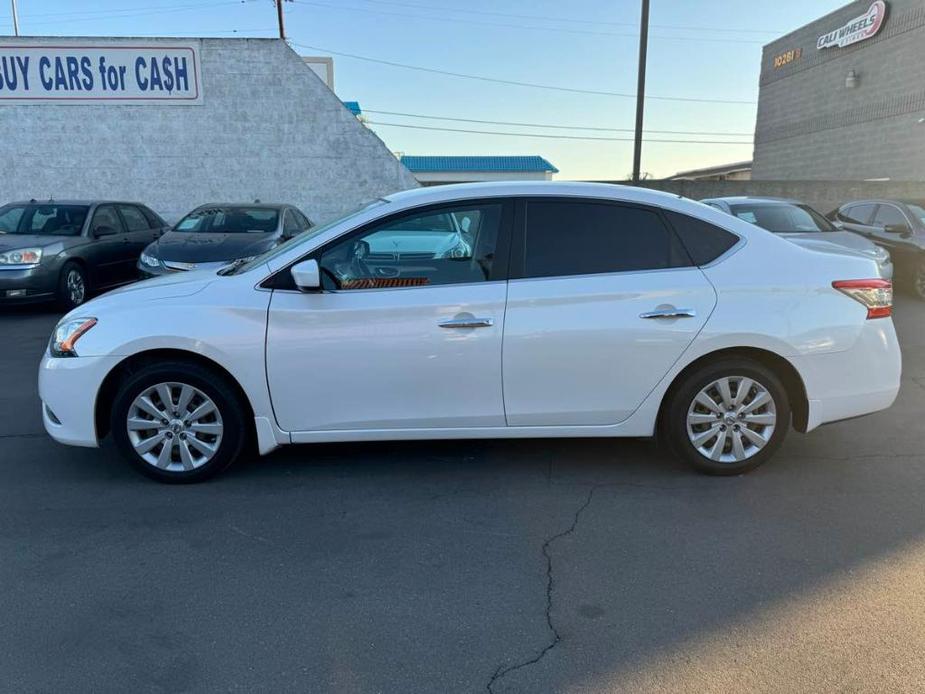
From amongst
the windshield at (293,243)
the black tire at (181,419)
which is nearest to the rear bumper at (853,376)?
the windshield at (293,243)

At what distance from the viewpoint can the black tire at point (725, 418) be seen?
390 cm

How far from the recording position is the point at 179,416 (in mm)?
3855

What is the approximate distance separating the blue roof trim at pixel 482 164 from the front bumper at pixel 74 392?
153 feet

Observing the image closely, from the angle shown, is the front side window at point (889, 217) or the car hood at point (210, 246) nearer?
the car hood at point (210, 246)

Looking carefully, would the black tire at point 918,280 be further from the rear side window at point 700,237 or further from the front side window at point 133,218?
the front side window at point 133,218

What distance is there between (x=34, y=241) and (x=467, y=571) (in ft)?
28.8

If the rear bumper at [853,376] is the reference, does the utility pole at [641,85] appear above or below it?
above

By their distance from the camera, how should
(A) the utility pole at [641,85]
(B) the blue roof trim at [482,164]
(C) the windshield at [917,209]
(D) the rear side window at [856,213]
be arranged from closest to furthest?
1. (C) the windshield at [917,209]
2. (D) the rear side window at [856,213]
3. (A) the utility pole at [641,85]
4. (B) the blue roof trim at [482,164]

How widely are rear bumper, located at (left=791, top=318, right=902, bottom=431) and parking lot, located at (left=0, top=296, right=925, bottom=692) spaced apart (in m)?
0.43

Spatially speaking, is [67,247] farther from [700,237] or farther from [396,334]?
[700,237]

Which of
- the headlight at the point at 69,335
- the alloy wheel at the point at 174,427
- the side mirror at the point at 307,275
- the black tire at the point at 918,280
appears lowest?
the alloy wheel at the point at 174,427

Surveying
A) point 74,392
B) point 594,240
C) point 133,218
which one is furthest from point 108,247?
point 594,240

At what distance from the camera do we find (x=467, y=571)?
3.08 metres

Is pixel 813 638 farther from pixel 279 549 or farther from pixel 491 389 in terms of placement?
pixel 279 549
